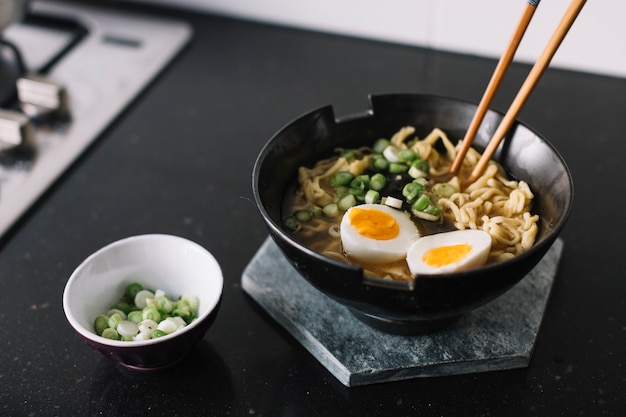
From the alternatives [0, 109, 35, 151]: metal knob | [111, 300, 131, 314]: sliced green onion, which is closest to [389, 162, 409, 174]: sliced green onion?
[111, 300, 131, 314]: sliced green onion

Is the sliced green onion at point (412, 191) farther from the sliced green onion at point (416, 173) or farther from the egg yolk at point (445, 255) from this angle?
the egg yolk at point (445, 255)

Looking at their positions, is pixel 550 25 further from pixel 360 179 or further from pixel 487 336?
pixel 487 336

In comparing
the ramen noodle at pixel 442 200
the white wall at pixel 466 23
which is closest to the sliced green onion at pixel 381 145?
the ramen noodle at pixel 442 200

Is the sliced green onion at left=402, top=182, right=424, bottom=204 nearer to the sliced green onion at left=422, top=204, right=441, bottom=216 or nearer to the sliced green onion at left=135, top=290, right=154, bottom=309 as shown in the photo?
the sliced green onion at left=422, top=204, right=441, bottom=216

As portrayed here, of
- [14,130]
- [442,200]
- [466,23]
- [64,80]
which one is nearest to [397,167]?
[442,200]

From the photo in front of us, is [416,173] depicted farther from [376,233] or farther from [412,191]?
[376,233]

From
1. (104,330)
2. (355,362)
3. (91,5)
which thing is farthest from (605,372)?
(91,5)

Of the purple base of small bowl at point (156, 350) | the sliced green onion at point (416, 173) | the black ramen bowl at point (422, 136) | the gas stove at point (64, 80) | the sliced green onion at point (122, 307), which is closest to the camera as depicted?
the black ramen bowl at point (422, 136)
